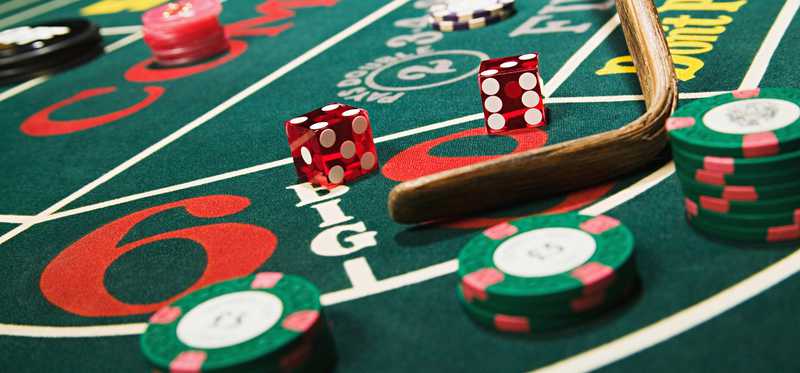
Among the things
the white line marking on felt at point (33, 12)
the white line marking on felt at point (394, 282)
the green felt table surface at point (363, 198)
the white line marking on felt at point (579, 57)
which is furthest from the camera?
the white line marking on felt at point (33, 12)

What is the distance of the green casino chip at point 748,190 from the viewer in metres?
2.31

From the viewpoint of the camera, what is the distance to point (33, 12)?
25.5 ft

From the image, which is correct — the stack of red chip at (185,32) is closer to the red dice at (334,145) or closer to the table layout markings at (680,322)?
the red dice at (334,145)

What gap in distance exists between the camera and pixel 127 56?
601 cm

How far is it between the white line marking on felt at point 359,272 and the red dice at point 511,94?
3.24ft

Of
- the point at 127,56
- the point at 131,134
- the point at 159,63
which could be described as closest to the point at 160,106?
the point at 131,134

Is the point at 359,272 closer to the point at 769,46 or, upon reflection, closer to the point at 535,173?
the point at 535,173

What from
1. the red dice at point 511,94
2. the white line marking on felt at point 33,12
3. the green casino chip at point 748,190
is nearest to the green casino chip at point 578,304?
the green casino chip at point 748,190

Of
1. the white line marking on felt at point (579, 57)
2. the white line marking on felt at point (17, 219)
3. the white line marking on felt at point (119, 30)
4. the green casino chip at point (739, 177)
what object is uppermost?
the green casino chip at point (739, 177)

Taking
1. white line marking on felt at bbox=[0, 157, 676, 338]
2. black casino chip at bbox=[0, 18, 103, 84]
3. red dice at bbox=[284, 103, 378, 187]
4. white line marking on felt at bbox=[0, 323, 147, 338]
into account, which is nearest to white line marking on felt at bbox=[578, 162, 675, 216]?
white line marking on felt at bbox=[0, 157, 676, 338]

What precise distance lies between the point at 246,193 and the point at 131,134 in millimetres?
1315

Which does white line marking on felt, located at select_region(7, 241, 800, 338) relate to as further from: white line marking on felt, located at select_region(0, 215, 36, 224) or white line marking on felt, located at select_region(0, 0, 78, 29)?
white line marking on felt, located at select_region(0, 0, 78, 29)

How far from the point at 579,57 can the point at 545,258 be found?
2.16 meters

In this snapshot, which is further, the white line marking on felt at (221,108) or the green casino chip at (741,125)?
the white line marking on felt at (221,108)
